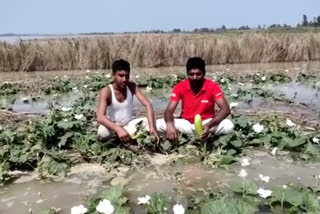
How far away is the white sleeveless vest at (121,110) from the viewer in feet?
17.2

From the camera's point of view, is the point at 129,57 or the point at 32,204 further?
the point at 129,57

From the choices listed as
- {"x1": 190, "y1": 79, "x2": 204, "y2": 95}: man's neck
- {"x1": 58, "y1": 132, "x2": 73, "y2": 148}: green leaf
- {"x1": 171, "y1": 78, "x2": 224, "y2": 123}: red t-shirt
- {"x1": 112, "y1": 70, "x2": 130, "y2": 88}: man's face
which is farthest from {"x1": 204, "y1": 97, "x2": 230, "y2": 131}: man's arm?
{"x1": 58, "y1": 132, "x2": 73, "y2": 148}: green leaf

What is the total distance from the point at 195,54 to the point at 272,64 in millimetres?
2963

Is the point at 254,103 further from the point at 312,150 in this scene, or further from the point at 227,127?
the point at 312,150

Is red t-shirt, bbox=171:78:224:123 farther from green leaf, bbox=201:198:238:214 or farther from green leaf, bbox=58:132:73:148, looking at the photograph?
green leaf, bbox=201:198:238:214

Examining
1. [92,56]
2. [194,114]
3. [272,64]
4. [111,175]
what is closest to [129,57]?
[92,56]

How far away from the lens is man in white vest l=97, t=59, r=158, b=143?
492cm

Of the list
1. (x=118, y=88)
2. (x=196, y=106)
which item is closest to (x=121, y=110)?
(x=118, y=88)

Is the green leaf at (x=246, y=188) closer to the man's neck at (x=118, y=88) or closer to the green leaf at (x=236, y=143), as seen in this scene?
the green leaf at (x=236, y=143)

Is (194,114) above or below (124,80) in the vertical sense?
below

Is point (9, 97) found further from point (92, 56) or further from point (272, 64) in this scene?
point (272, 64)

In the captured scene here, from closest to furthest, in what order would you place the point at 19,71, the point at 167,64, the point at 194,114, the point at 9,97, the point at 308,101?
the point at 194,114 < the point at 308,101 < the point at 9,97 < the point at 19,71 < the point at 167,64

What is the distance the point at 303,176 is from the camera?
13.6 feet

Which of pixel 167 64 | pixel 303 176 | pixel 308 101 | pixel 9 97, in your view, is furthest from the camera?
pixel 167 64
